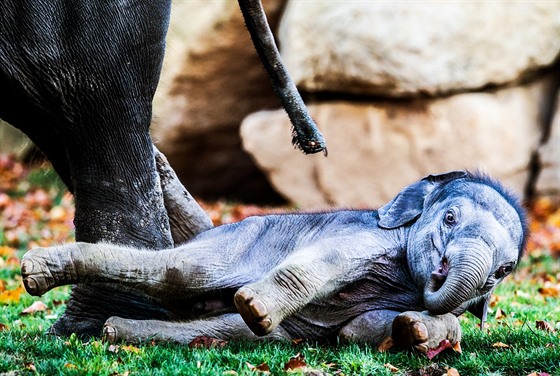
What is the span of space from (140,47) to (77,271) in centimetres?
112

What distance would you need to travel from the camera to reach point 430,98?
11406 millimetres

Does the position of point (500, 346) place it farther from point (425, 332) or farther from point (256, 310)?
point (256, 310)

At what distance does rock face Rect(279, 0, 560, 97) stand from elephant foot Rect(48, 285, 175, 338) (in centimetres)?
666

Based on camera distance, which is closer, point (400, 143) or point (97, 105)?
point (97, 105)

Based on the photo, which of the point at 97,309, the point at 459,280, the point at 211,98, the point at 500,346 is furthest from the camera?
the point at 211,98

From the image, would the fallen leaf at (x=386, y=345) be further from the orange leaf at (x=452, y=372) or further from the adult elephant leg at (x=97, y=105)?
the adult elephant leg at (x=97, y=105)

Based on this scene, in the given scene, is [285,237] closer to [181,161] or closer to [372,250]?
[372,250]

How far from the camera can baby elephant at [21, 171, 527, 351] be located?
14.0ft

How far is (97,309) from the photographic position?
5.02 meters

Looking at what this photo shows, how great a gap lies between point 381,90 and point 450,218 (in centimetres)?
688

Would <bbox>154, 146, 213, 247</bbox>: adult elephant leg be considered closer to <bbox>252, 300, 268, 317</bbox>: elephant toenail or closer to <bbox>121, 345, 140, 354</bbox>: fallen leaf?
<bbox>121, 345, 140, 354</bbox>: fallen leaf

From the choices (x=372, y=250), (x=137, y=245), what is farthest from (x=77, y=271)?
(x=372, y=250)

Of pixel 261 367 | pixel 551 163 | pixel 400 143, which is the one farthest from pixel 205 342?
pixel 551 163

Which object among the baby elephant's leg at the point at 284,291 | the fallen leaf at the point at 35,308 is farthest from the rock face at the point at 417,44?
the baby elephant's leg at the point at 284,291
